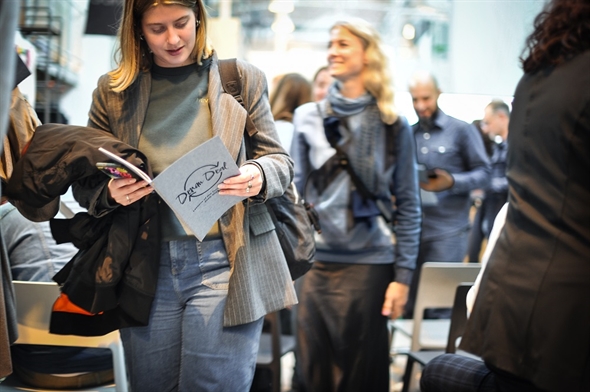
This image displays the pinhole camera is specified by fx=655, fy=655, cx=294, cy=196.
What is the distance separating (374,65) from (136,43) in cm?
119

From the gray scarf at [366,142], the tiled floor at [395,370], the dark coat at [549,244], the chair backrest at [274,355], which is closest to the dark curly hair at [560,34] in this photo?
the dark coat at [549,244]

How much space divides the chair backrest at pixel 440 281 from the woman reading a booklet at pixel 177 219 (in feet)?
4.13

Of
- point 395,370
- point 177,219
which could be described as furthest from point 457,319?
point 395,370

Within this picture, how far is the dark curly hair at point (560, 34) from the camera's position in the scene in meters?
1.37

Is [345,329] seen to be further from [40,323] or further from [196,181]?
[196,181]

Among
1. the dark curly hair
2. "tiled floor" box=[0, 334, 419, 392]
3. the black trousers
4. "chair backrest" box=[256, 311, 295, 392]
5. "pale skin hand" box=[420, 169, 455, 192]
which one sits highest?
the dark curly hair

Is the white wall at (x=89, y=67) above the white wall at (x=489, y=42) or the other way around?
the other way around

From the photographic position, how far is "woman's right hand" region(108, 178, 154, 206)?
1.73 meters

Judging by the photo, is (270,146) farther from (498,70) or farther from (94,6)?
(498,70)

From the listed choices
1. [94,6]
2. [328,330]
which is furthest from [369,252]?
[94,6]

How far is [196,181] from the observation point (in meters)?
1.65

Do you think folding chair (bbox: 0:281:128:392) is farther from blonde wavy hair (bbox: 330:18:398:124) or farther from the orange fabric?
blonde wavy hair (bbox: 330:18:398:124)

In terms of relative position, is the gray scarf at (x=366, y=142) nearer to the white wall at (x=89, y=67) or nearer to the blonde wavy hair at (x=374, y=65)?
the blonde wavy hair at (x=374, y=65)

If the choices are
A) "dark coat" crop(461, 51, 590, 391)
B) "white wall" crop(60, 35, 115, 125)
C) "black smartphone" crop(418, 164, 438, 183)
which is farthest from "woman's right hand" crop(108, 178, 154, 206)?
"black smartphone" crop(418, 164, 438, 183)
